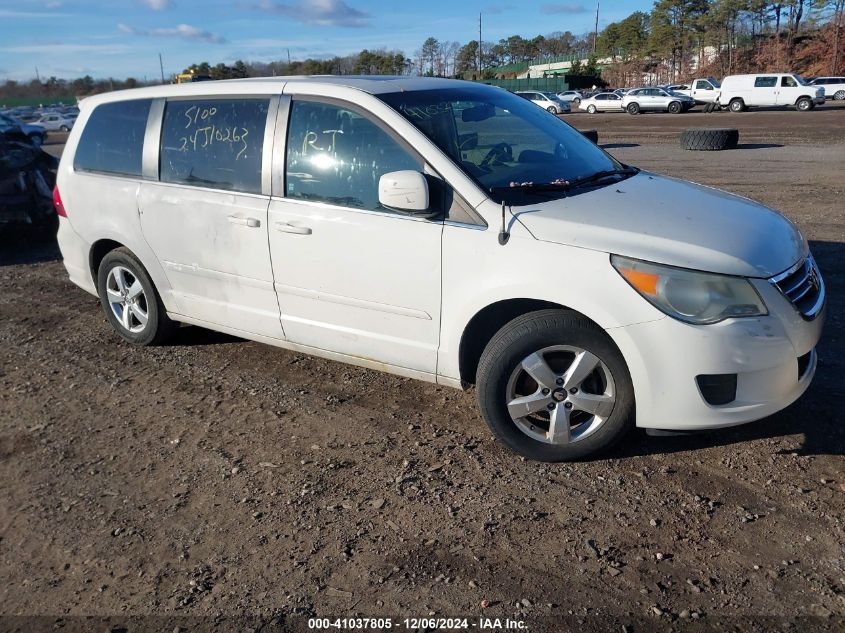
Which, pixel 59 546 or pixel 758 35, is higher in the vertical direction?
pixel 758 35

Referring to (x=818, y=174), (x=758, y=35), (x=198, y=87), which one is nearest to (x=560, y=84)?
(x=758, y=35)

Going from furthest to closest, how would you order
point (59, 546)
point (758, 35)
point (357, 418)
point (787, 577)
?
point (758, 35) → point (357, 418) → point (59, 546) → point (787, 577)

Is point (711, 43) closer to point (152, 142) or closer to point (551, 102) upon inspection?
point (551, 102)

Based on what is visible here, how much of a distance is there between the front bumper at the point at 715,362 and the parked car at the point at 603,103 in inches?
1699

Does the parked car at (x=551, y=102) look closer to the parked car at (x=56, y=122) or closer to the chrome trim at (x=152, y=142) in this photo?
the parked car at (x=56, y=122)

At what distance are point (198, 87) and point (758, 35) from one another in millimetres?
82200

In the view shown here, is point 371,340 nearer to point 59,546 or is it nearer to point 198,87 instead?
point 59,546

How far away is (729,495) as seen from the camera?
130 inches

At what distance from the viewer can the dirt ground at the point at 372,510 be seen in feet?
8.96

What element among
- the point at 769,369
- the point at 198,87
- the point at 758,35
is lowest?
the point at 769,369

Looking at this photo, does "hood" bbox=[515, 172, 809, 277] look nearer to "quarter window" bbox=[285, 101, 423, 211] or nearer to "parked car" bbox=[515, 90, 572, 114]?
"quarter window" bbox=[285, 101, 423, 211]

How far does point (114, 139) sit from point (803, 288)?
4533 millimetres

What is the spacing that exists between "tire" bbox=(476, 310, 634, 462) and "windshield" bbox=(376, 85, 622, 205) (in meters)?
0.70

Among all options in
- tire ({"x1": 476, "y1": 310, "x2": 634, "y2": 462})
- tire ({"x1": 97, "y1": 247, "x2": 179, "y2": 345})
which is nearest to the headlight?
tire ({"x1": 476, "y1": 310, "x2": 634, "y2": 462})
